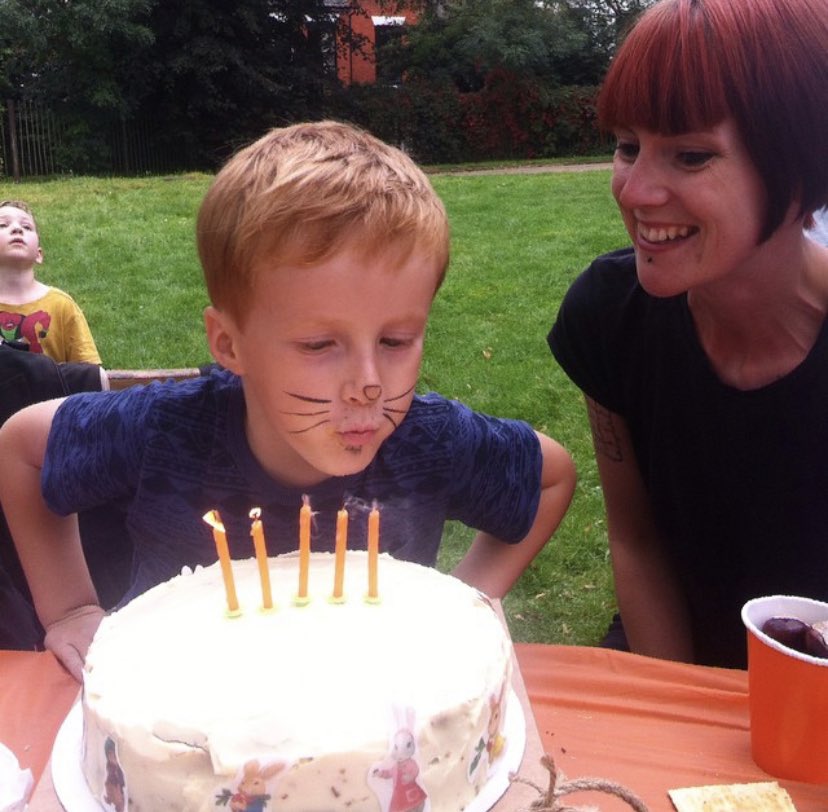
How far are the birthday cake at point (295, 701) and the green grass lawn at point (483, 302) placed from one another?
2100mm

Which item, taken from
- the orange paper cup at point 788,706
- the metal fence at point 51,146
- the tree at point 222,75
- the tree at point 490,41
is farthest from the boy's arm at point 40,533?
the tree at point 490,41

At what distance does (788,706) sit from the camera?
135cm

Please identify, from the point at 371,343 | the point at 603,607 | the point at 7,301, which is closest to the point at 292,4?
the point at 7,301

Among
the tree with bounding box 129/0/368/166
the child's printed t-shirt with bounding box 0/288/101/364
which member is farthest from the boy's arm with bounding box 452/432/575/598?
the tree with bounding box 129/0/368/166

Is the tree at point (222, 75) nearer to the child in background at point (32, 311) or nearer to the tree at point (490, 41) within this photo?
the tree at point (490, 41)

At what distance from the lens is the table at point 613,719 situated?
4.49 ft

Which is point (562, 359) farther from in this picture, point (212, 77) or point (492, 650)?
point (212, 77)

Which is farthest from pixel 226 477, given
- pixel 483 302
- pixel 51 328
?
pixel 483 302

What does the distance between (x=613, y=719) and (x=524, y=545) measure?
0.39 m

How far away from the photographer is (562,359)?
2.25 m

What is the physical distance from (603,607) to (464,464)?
191 centimetres

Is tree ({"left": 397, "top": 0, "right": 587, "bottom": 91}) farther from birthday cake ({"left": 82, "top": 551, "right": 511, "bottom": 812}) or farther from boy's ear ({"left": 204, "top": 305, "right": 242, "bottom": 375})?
birthday cake ({"left": 82, "top": 551, "right": 511, "bottom": 812})

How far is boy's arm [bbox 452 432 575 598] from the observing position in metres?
1.82

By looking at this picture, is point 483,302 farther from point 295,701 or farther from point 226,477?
point 295,701
